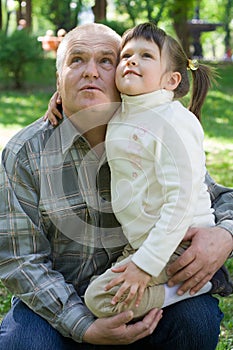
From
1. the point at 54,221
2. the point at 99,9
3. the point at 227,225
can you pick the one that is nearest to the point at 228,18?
the point at 99,9

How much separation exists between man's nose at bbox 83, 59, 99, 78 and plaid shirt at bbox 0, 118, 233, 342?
23cm

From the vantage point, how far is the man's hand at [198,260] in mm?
2602

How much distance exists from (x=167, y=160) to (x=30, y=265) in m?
0.67

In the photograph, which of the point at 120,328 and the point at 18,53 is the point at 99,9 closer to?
the point at 18,53

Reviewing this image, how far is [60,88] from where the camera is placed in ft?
9.40

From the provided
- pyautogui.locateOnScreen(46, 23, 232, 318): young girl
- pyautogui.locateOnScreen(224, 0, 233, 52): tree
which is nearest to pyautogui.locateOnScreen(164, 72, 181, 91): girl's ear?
pyautogui.locateOnScreen(46, 23, 232, 318): young girl

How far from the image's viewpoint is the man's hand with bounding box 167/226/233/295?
8.54 feet

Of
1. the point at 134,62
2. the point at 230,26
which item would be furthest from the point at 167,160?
the point at 230,26

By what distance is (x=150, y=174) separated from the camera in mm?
2570

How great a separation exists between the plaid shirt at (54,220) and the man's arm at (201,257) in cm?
9

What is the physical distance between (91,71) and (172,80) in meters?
0.31

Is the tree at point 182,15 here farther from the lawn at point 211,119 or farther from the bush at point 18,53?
the bush at point 18,53

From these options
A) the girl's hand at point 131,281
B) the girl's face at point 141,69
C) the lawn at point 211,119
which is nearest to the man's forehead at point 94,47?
the girl's face at point 141,69

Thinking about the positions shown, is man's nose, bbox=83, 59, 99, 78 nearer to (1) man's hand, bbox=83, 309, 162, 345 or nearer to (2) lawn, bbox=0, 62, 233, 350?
(1) man's hand, bbox=83, 309, 162, 345
